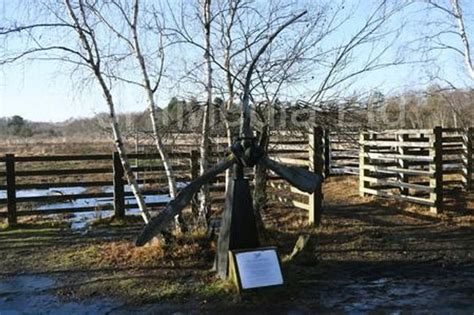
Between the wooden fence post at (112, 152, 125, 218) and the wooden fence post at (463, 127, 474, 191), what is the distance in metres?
8.64

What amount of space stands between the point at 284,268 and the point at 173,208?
5.29 ft

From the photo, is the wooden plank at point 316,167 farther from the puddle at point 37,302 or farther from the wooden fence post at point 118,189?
the puddle at point 37,302

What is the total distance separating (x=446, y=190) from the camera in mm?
13648

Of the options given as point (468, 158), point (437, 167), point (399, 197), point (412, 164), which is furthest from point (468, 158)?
point (437, 167)

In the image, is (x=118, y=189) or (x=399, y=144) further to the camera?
(x=399, y=144)

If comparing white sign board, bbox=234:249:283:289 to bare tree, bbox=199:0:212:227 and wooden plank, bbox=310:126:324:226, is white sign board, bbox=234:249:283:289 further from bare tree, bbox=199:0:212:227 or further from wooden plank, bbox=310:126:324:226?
wooden plank, bbox=310:126:324:226

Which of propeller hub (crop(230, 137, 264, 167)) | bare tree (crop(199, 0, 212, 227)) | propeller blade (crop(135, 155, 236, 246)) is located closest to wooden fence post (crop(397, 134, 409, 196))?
bare tree (crop(199, 0, 212, 227))

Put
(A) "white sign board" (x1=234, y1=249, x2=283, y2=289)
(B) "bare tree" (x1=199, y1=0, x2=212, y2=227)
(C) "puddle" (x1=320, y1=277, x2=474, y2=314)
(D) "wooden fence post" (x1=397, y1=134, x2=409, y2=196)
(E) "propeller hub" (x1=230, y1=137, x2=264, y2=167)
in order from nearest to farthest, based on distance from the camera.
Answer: (C) "puddle" (x1=320, y1=277, x2=474, y2=314) < (A) "white sign board" (x1=234, y1=249, x2=283, y2=289) < (E) "propeller hub" (x1=230, y1=137, x2=264, y2=167) < (B) "bare tree" (x1=199, y1=0, x2=212, y2=227) < (D) "wooden fence post" (x1=397, y1=134, x2=409, y2=196)

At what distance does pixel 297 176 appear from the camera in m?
6.39

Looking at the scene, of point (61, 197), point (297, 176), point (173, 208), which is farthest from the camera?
point (61, 197)

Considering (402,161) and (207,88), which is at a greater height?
(207,88)

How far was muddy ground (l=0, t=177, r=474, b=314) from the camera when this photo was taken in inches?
223

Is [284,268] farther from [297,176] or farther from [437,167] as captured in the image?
[437,167]

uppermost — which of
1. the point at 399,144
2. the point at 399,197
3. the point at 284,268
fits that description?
the point at 399,144
